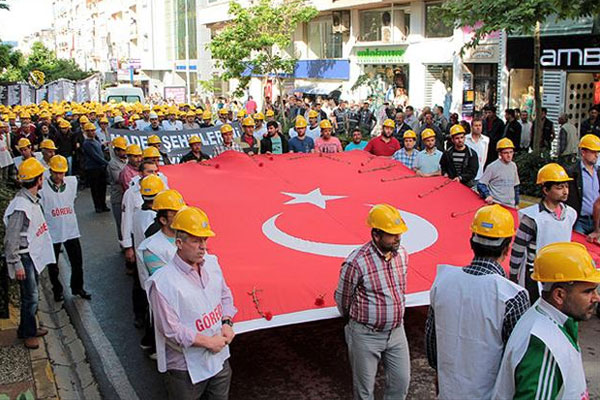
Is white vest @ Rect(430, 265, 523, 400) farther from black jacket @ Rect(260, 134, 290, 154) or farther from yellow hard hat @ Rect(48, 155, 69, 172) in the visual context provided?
black jacket @ Rect(260, 134, 290, 154)

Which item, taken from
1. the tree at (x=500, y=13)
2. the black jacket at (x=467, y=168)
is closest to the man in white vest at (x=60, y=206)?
the black jacket at (x=467, y=168)

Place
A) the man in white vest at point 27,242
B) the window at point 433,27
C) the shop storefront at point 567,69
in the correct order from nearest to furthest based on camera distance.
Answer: the man in white vest at point 27,242
the shop storefront at point 567,69
the window at point 433,27

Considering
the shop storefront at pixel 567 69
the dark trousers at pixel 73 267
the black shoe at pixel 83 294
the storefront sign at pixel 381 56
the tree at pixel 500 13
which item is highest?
the storefront sign at pixel 381 56

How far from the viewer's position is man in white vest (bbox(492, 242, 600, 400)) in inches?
116

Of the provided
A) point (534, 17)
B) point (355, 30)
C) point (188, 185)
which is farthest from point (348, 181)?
point (355, 30)

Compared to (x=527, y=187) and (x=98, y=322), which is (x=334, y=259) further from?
(x=527, y=187)

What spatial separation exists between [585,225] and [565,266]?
5.02m

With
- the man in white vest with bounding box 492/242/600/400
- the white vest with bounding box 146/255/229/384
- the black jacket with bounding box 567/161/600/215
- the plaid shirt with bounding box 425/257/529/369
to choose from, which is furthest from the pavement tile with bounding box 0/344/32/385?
the black jacket with bounding box 567/161/600/215

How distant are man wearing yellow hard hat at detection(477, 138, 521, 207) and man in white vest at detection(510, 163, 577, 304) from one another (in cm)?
197

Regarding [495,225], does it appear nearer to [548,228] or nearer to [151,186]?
[548,228]

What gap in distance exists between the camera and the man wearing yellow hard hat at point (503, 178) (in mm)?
8125

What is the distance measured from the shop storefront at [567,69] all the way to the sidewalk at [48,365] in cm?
1521

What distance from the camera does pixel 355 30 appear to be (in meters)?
32.1

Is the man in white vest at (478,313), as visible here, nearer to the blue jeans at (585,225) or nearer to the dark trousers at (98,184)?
the blue jeans at (585,225)
